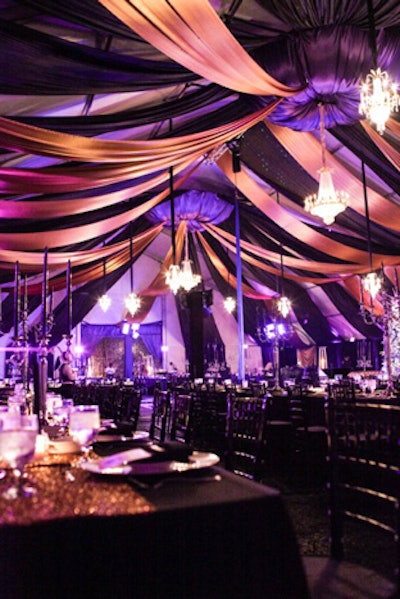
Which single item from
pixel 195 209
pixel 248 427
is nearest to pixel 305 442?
pixel 248 427

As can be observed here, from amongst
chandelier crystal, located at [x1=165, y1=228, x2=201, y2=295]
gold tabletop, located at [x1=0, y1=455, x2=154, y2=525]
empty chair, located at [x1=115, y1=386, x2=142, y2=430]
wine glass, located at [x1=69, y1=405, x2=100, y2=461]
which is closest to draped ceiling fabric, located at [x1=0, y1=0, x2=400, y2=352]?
chandelier crystal, located at [x1=165, y1=228, x2=201, y2=295]

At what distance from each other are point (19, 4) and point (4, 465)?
3.55m

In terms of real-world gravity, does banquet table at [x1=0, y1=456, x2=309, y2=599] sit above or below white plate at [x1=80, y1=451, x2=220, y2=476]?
below

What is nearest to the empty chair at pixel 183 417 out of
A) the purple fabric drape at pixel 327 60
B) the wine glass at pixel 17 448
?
the wine glass at pixel 17 448

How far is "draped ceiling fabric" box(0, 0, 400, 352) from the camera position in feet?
13.9

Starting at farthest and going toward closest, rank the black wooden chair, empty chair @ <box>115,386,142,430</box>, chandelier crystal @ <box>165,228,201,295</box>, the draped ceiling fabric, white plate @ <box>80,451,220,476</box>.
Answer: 1. chandelier crystal @ <box>165,228,201,295</box>
2. the draped ceiling fabric
3. empty chair @ <box>115,386,142,430</box>
4. the black wooden chair
5. white plate @ <box>80,451,220,476</box>

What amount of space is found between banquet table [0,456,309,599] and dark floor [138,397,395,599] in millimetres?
1159

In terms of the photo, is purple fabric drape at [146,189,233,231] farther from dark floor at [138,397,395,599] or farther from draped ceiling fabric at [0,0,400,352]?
dark floor at [138,397,395,599]

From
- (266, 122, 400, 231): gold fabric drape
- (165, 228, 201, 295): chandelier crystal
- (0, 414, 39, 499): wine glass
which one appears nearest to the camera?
(0, 414, 39, 499): wine glass

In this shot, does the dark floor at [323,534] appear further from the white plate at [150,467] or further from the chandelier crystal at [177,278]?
the chandelier crystal at [177,278]

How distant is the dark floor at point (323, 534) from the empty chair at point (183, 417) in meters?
0.61

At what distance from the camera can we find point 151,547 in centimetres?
103

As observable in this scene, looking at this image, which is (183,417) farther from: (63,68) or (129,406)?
(63,68)

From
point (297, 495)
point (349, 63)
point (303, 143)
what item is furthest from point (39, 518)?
point (303, 143)
